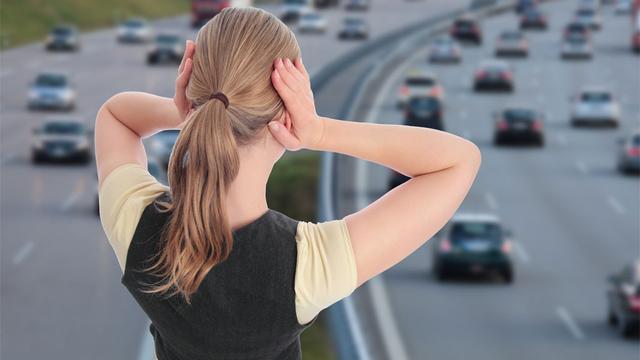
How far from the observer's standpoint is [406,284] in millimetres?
41125

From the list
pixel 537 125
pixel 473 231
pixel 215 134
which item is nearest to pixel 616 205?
pixel 537 125

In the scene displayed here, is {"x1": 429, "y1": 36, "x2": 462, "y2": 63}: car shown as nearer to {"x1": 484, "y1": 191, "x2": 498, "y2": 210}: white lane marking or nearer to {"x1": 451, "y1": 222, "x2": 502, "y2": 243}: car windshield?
{"x1": 484, "y1": 191, "x2": 498, "y2": 210}: white lane marking

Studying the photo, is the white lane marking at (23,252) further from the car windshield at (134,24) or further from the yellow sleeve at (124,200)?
the car windshield at (134,24)

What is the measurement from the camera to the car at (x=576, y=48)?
102m

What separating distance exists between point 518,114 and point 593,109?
890cm

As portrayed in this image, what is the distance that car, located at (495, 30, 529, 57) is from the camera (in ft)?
335

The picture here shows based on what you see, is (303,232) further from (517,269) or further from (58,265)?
(517,269)

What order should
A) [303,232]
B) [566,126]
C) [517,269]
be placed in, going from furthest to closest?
[566,126] < [517,269] < [303,232]

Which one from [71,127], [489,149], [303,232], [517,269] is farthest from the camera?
[489,149]

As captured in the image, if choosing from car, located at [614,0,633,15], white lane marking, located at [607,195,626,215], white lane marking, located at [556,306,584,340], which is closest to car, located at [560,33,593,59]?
car, located at [614,0,633,15]

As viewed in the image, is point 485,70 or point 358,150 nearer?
point 358,150

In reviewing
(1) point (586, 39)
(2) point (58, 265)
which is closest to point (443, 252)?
(2) point (58, 265)

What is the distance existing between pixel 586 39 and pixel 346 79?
203ft

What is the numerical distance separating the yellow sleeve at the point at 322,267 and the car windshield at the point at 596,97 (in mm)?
72347
